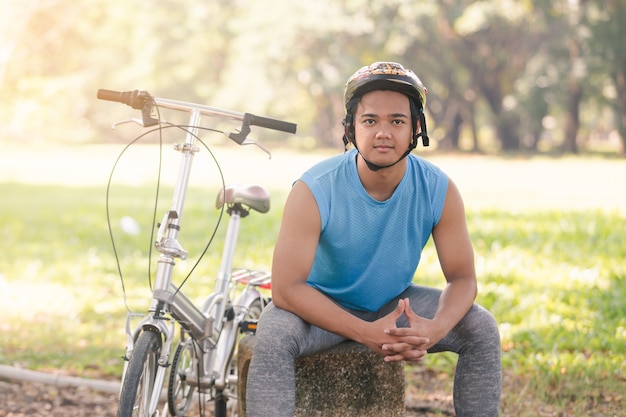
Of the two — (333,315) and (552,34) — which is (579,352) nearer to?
(333,315)

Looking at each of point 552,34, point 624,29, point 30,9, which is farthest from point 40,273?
point 552,34

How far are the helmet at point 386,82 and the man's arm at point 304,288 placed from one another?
1.70ft

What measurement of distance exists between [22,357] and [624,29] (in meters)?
33.6

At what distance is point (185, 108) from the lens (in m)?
3.93

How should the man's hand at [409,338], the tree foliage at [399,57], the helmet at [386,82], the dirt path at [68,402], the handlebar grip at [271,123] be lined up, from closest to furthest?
the man's hand at [409,338] → the helmet at [386,82] → the handlebar grip at [271,123] → the dirt path at [68,402] → the tree foliage at [399,57]

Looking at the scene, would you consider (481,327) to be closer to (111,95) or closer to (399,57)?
(111,95)

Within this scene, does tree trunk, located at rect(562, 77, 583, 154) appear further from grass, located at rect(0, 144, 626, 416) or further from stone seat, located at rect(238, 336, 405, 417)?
stone seat, located at rect(238, 336, 405, 417)

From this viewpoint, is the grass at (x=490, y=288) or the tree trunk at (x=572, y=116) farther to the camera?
the tree trunk at (x=572, y=116)

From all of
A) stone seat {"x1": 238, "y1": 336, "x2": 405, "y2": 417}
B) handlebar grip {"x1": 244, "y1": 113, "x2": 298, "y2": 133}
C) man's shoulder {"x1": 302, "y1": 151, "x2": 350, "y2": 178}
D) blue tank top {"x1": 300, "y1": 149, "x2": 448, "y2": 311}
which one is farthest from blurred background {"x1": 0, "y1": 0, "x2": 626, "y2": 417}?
handlebar grip {"x1": 244, "y1": 113, "x2": 298, "y2": 133}

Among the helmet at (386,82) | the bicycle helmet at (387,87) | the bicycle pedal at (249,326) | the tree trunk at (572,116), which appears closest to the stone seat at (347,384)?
the bicycle pedal at (249,326)

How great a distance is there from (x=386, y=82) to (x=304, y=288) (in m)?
0.85

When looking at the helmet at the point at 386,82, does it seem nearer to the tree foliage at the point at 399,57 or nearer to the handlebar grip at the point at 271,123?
the handlebar grip at the point at 271,123

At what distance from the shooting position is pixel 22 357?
6.67 metres

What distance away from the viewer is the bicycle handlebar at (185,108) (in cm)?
381
